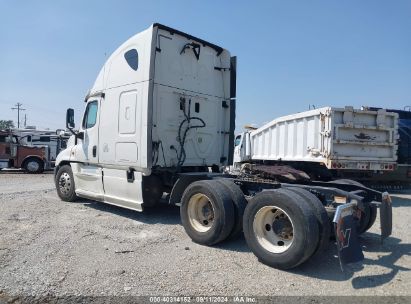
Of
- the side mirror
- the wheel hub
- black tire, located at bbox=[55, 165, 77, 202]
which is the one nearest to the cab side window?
the side mirror

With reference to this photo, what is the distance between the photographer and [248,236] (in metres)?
5.19

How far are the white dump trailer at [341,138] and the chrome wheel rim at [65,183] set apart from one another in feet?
19.3

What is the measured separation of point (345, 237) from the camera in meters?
4.49

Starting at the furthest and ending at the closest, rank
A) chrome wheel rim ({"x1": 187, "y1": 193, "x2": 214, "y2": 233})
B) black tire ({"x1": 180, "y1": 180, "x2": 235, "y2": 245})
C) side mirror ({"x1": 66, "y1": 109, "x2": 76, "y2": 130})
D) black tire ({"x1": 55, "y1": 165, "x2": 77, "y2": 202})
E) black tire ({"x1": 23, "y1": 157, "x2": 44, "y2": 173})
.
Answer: black tire ({"x1": 23, "y1": 157, "x2": 44, "y2": 173})
black tire ({"x1": 55, "y1": 165, "x2": 77, "y2": 202})
side mirror ({"x1": 66, "y1": 109, "x2": 76, "y2": 130})
chrome wheel rim ({"x1": 187, "y1": 193, "x2": 214, "y2": 233})
black tire ({"x1": 180, "y1": 180, "x2": 235, "y2": 245})

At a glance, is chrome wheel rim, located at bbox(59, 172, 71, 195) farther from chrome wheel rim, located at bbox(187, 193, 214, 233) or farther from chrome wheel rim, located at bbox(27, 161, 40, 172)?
chrome wheel rim, located at bbox(27, 161, 40, 172)

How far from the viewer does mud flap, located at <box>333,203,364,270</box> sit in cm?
439

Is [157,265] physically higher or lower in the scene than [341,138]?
lower

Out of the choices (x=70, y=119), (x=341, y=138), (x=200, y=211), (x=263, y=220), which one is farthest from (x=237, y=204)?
(x=70, y=119)

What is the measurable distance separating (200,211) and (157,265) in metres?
1.58

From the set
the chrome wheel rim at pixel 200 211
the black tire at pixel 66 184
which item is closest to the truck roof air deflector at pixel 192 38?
the chrome wheel rim at pixel 200 211

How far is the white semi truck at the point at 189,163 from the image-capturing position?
4.88 m

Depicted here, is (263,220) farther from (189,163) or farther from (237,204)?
(189,163)

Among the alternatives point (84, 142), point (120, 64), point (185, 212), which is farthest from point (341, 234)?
point (84, 142)

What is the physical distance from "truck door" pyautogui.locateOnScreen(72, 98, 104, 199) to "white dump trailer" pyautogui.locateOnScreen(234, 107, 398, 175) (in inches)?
209
